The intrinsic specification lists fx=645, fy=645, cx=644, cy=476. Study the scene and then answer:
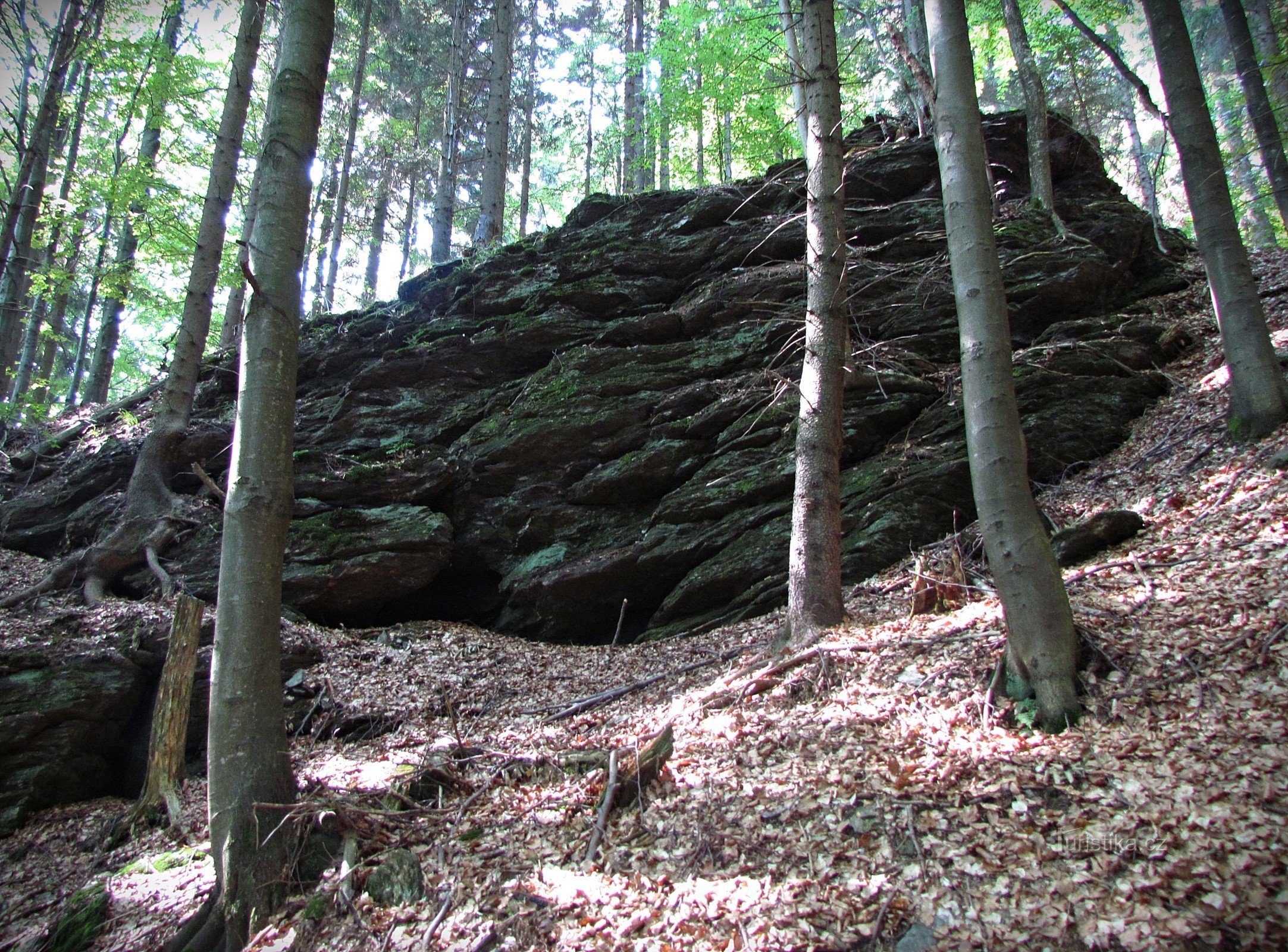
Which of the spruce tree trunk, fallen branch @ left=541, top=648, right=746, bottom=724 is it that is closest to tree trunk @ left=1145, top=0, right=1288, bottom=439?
fallen branch @ left=541, top=648, right=746, bottom=724

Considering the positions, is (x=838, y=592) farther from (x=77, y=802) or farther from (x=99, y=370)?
(x=99, y=370)

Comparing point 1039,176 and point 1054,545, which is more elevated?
point 1039,176

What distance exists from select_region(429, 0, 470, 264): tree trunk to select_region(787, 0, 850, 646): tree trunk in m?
12.5

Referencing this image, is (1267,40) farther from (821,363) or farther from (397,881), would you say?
(397,881)

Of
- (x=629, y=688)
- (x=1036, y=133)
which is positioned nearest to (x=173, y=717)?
(x=629, y=688)

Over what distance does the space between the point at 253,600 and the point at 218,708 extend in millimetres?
622

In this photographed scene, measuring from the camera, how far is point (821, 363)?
249 inches

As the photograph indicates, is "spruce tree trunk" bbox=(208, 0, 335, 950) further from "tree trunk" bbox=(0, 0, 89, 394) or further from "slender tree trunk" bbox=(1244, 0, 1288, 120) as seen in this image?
"slender tree trunk" bbox=(1244, 0, 1288, 120)

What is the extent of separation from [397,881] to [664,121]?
2040 centimetres

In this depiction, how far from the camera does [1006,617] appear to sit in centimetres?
408

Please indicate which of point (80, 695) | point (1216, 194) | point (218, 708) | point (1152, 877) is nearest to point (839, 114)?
point (1216, 194)

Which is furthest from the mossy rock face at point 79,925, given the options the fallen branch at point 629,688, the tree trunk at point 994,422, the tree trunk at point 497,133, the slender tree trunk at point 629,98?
the slender tree trunk at point 629,98

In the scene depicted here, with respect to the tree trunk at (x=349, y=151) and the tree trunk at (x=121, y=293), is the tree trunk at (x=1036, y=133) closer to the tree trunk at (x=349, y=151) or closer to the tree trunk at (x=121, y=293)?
the tree trunk at (x=121, y=293)

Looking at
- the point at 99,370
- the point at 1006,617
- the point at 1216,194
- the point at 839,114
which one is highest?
the point at 99,370
